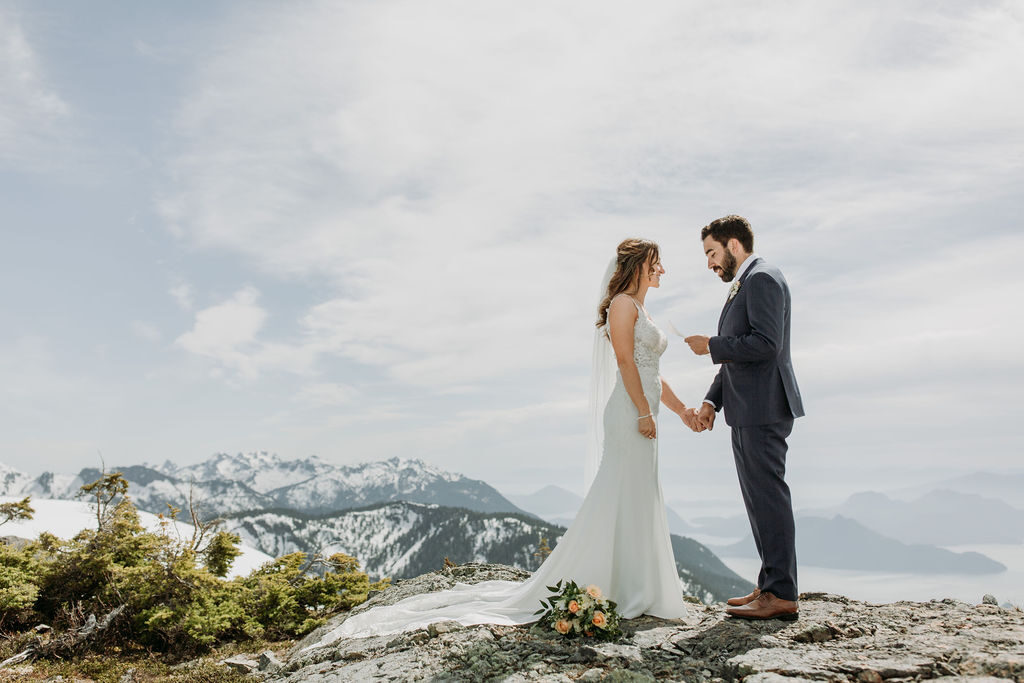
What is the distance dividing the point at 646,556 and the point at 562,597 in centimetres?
101

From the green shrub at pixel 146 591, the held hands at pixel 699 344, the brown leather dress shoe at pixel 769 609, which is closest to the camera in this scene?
the brown leather dress shoe at pixel 769 609

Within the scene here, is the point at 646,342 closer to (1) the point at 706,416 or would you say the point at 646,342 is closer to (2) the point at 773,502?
(1) the point at 706,416

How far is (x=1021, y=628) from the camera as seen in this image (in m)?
5.24

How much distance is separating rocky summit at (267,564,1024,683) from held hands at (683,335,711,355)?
255cm

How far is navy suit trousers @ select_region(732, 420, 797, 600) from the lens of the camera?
5719 millimetres

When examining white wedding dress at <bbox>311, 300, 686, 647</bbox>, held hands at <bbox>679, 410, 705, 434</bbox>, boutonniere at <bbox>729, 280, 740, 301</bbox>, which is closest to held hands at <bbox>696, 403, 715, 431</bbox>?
held hands at <bbox>679, 410, 705, 434</bbox>

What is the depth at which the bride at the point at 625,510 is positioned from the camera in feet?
20.5

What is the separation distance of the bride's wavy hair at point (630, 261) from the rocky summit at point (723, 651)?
11.2 ft

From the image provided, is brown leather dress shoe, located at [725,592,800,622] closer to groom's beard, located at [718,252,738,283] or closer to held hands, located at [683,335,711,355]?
held hands, located at [683,335,711,355]

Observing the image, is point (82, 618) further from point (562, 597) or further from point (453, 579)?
point (562, 597)

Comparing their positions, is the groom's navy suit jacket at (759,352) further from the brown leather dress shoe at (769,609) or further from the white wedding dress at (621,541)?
the brown leather dress shoe at (769,609)

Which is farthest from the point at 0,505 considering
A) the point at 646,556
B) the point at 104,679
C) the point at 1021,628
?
the point at 1021,628

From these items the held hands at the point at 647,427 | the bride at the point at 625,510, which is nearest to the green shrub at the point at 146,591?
the bride at the point at 625,510

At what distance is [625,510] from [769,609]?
157cm
